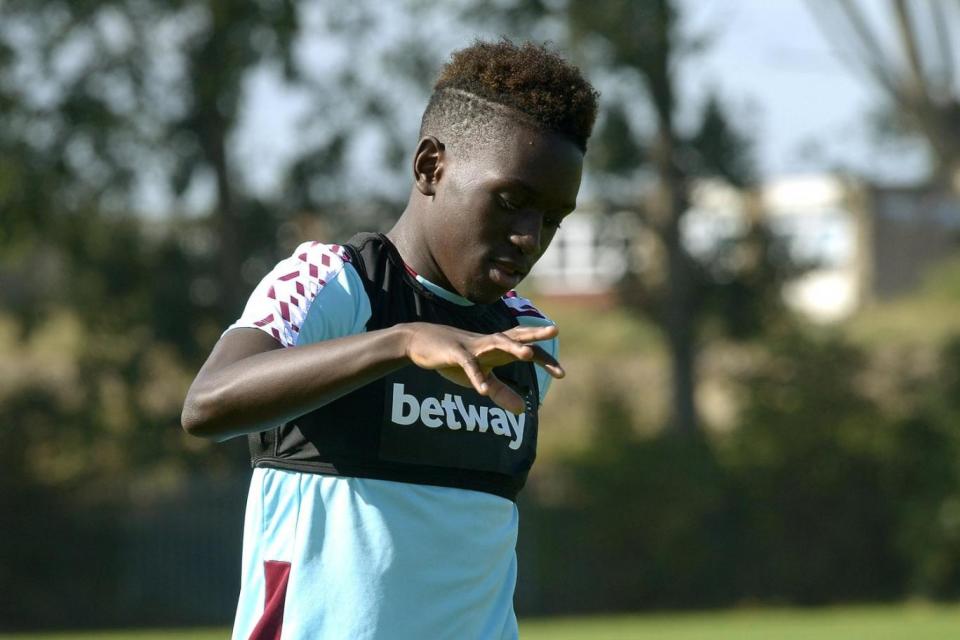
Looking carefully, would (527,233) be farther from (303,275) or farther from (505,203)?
(303,275)

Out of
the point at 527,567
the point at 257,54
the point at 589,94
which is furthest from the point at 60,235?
the point at 589,94

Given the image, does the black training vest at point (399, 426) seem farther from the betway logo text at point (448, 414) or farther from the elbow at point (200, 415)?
the elbow at point (200, 415)

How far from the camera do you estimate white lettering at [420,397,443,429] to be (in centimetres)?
317

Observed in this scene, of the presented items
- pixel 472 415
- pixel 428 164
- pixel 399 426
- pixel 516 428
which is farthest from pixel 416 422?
pixel 428 164

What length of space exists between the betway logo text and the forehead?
0.45m

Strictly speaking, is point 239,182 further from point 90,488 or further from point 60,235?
point 90,488

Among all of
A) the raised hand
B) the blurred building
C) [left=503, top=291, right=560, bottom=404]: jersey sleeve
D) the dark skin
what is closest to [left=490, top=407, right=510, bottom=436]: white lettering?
the dark skin

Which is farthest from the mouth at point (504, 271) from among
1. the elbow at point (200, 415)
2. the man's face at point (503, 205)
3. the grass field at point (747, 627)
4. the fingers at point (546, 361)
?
the grass field at point (747, 627)

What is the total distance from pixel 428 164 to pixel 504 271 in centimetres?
31

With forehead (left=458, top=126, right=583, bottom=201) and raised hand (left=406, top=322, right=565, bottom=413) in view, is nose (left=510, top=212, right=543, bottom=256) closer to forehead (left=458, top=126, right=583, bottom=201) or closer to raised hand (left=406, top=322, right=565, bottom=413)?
forehead (left=458, top=126, right=583, bottom=201)

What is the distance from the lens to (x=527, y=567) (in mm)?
23609

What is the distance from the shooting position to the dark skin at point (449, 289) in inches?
105

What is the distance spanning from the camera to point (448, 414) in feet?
10.5

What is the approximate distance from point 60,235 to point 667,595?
34.8 feet
